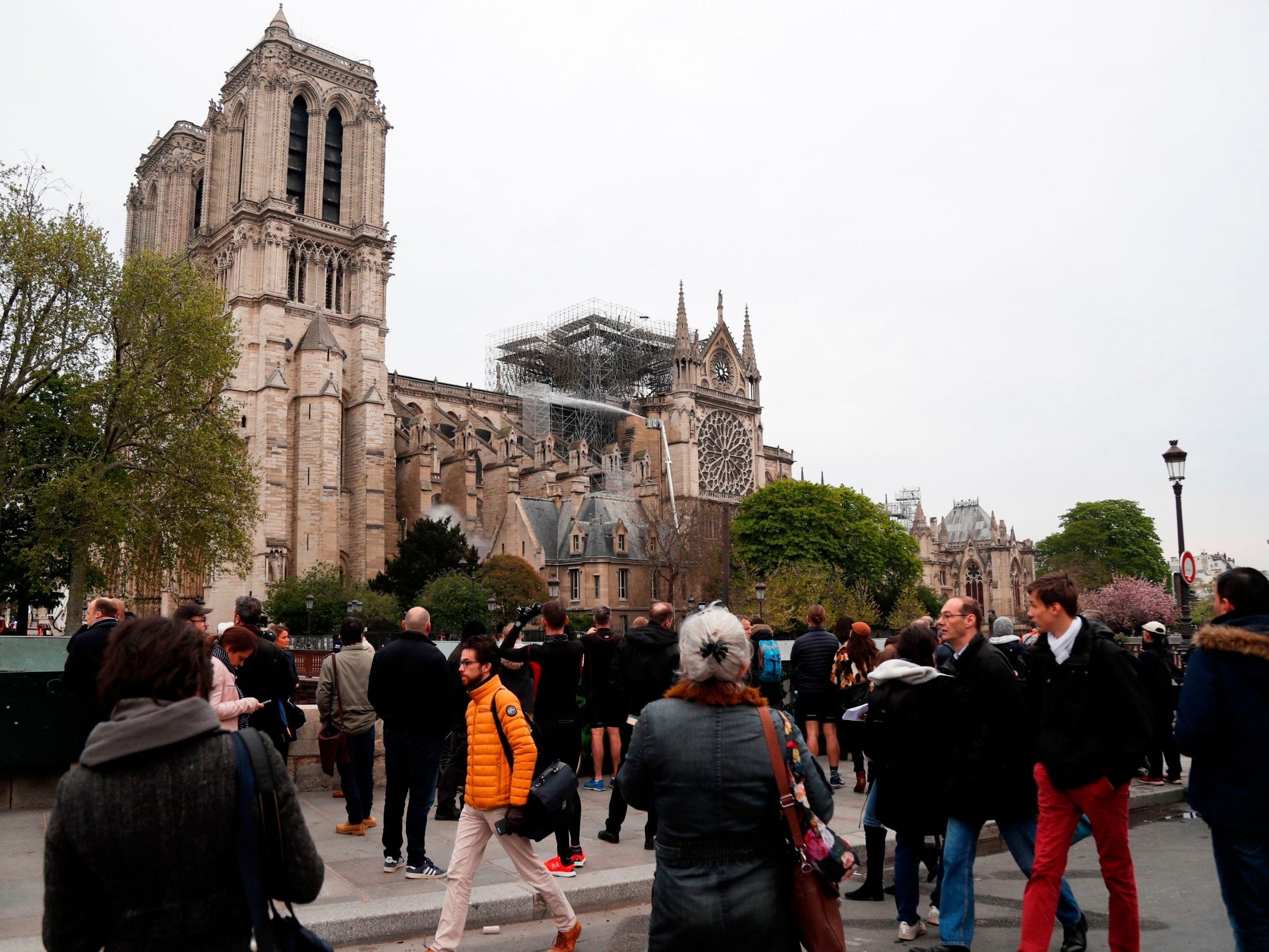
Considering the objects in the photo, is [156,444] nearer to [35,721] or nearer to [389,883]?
[35,721]

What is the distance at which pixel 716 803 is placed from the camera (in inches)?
135

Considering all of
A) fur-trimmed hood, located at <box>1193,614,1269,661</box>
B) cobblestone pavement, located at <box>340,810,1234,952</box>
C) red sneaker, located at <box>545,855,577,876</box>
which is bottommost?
cobblestone pavement, located at <box>340,810,1234,952</box>

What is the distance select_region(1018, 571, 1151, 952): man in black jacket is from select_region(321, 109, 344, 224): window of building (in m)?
57.4

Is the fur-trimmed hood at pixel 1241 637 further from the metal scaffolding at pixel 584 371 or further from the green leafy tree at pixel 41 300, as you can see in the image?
the metal scaffolding at pixel 584 371

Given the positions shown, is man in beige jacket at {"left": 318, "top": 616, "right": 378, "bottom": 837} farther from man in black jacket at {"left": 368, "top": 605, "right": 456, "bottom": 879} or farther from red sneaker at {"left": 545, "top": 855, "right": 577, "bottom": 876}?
red sneaker at {"left": 545, "top": 855, "right": 577, "bottom": 876}

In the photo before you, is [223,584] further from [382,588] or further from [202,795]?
[202,795]

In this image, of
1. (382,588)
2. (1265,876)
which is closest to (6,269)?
(382,588)

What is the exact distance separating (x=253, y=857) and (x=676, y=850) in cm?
143

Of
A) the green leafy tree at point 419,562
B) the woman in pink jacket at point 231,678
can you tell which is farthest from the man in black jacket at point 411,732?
the green leafy tree at point 419,562

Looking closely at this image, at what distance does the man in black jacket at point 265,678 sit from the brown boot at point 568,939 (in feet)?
9.77

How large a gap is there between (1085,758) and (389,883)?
15.4ft

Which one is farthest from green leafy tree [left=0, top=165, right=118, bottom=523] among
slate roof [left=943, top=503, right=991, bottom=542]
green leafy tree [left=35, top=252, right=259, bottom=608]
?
slate roof [left=943, top=503, right=991, bottom=542]

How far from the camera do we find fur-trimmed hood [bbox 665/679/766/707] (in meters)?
3.55

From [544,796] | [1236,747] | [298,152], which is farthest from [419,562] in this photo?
[1236,747]
